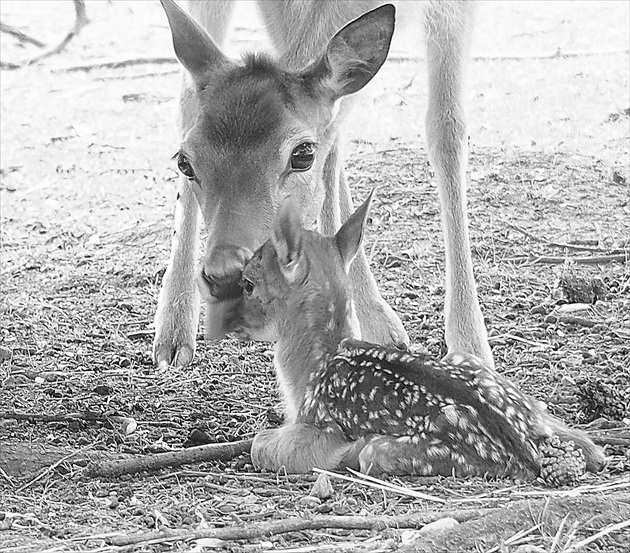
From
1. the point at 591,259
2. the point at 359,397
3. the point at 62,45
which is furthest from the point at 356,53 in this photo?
the point at 62,45

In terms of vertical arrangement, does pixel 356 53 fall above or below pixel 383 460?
above

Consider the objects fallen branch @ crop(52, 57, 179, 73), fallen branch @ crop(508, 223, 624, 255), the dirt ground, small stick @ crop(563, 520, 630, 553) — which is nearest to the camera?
small stick @ crop(563, 520, 630, 553)

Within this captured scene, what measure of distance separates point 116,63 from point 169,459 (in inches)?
375

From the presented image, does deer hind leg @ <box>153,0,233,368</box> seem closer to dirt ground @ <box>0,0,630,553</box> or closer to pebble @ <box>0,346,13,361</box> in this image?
dirt ground @ <box>0,0,630,553</box>

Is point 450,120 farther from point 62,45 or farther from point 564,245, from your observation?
point 62,45

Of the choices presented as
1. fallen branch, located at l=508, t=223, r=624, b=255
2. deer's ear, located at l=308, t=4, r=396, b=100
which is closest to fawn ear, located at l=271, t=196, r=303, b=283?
deer's ear, located at l=308, t=4, r=396, b=100

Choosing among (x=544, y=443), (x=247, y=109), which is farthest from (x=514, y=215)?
(x=544, y=443)

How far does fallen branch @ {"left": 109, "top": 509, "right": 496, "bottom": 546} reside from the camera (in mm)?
3178

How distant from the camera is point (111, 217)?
28.5 ft

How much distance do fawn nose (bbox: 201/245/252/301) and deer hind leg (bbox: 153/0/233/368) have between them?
53.9 inches

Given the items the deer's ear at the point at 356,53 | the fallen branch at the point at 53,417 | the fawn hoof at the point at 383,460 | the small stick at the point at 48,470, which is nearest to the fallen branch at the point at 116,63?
the deer's ear at the point at 356,53

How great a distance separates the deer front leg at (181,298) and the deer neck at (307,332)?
4.78ft

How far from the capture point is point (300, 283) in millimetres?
4488

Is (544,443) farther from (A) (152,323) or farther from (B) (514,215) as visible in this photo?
(B) (514,215)
